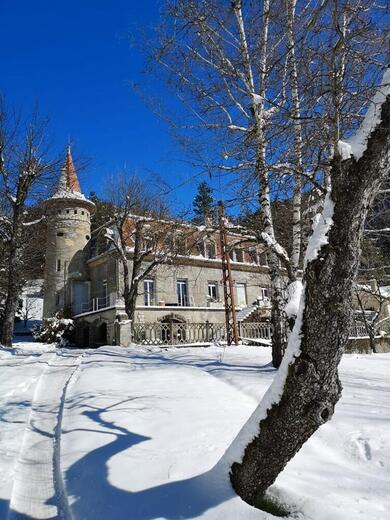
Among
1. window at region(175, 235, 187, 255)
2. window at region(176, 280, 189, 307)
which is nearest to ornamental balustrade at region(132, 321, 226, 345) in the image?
window at region(176, 280, 189, 307)

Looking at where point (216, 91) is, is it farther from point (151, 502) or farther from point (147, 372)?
point (151, 502)

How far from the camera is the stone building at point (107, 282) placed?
25734 mm

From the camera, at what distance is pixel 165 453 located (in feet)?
13.2

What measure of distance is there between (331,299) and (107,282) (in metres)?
25.5

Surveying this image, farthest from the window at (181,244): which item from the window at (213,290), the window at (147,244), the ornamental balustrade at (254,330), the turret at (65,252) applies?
the turret at (65,252)

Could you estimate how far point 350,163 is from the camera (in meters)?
2.68

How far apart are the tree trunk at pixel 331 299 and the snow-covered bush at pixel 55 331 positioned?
23775mm

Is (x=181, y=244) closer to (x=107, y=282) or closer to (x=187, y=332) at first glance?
(x=187, y=332)

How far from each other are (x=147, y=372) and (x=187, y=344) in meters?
11.3

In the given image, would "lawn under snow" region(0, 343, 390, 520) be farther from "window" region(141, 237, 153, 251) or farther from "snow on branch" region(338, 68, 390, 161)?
"window" region(141, 237, 153, 251)

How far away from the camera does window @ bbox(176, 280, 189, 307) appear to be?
2825 cm

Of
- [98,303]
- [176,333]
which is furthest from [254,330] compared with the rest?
[98,303]

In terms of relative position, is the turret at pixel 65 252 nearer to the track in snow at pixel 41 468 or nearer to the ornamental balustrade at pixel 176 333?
the ornamental balustrade at pixel 176 333

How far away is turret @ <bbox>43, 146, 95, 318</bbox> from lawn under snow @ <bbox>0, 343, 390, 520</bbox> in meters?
22.3
